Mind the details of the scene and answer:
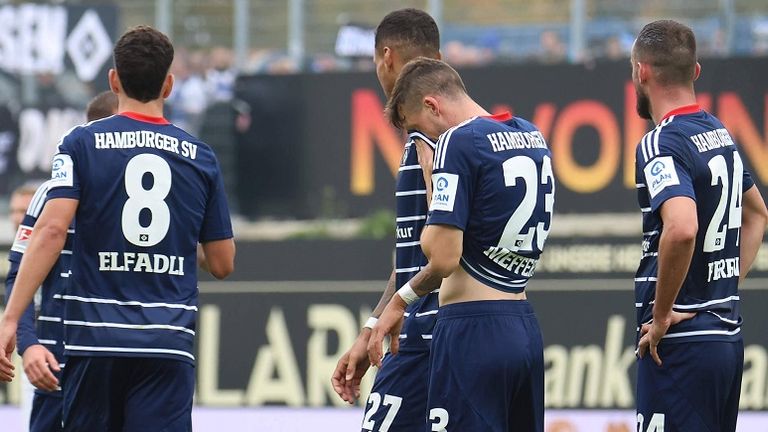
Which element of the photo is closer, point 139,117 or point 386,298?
point 139,117

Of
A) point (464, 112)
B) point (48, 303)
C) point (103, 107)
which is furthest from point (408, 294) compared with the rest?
point (103, 107)

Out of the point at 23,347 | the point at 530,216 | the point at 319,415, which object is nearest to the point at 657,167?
the point at 530,216

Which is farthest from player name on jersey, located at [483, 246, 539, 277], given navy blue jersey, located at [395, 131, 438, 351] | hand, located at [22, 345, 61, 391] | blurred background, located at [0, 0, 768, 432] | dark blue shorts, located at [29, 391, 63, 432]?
blurred background, located at [0, 0, 768, 432]

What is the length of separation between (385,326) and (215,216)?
34.8 inches

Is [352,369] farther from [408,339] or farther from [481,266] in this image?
[481,266]

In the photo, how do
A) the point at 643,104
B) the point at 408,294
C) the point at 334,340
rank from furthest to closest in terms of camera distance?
the point at 334,340 → the point at 643,104 → the point at 408,294

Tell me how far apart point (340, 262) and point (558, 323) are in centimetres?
180

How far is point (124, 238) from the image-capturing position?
5.23 m

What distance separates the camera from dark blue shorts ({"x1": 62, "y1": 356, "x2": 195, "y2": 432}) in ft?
17.1

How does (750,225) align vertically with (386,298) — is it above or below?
above

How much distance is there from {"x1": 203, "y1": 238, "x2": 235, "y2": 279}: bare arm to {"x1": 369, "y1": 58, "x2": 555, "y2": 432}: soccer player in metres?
0.77

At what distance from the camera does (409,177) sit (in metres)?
5.80

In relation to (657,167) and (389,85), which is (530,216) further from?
(389,85)

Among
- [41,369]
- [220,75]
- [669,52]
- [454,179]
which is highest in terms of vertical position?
[220,75]
